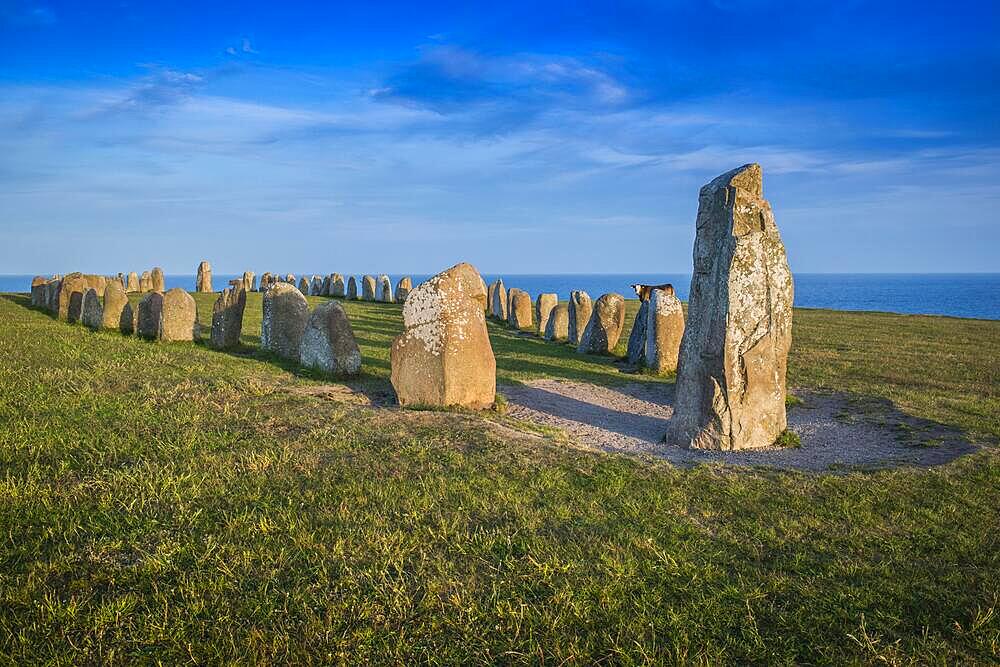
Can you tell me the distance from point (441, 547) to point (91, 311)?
16.2 m

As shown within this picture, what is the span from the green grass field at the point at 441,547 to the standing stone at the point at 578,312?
1148 centimetres

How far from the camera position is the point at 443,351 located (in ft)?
32.6

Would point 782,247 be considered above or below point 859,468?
above

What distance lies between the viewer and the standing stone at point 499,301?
2692 centimetres

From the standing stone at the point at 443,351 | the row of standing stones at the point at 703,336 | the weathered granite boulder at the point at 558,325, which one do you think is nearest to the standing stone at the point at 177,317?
the row of standing stones at the point at 703,336

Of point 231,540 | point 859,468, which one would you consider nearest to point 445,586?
point 231,540

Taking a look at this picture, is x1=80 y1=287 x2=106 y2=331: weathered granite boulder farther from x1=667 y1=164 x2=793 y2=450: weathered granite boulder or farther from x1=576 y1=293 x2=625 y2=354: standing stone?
x1=667 y1=164 x2=793 y2=450: weathered granite boulder

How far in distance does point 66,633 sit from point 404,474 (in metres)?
3.09

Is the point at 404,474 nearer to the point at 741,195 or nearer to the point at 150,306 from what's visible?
the point at 741,195

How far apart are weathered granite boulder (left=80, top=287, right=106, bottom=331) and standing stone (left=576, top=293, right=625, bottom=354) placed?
42.5ft

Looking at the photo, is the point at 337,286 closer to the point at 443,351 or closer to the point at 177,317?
the point at 177,317

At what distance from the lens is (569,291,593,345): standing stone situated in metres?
19.6

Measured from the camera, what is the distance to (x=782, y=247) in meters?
8.88

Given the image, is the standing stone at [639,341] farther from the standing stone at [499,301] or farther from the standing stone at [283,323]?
the standing stone at [499,301]
